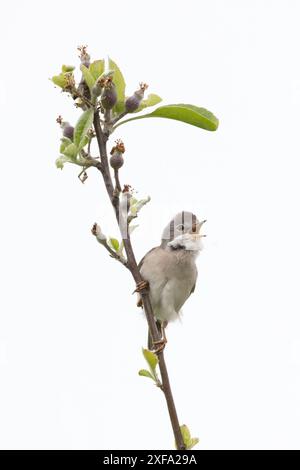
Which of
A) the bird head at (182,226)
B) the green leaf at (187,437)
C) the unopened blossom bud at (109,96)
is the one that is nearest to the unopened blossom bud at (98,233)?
the unopened blossom bud at (109,96)

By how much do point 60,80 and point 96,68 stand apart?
0.17 meters

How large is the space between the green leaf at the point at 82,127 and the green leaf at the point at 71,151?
0.04 metres

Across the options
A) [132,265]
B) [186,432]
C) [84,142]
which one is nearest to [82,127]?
[84,142]

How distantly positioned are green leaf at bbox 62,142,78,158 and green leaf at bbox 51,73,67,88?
0.28 m

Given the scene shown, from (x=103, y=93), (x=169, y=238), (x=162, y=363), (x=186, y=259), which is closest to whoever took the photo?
(x=103, y=93)

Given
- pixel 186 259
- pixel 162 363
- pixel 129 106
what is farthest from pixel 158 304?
pixel 129 106

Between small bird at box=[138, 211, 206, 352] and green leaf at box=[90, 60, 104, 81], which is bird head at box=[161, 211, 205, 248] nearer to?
small bird at box=[138, 211, 206, 352]

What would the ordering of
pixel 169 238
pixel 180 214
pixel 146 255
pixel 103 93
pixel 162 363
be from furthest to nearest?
pixel 146 255
pixel 169 238
pixel 180 214
pixel 162 363
pixel 103 93

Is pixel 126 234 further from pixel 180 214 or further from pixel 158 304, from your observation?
pixel 158 304

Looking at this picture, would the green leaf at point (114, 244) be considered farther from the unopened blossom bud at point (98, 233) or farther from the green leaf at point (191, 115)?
the green leaf at point (191, 115)

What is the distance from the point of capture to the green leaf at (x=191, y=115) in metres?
2.70

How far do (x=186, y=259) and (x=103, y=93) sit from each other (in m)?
2.62

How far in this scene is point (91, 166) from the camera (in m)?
2.72

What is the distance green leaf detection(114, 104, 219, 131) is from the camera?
2.70 m
